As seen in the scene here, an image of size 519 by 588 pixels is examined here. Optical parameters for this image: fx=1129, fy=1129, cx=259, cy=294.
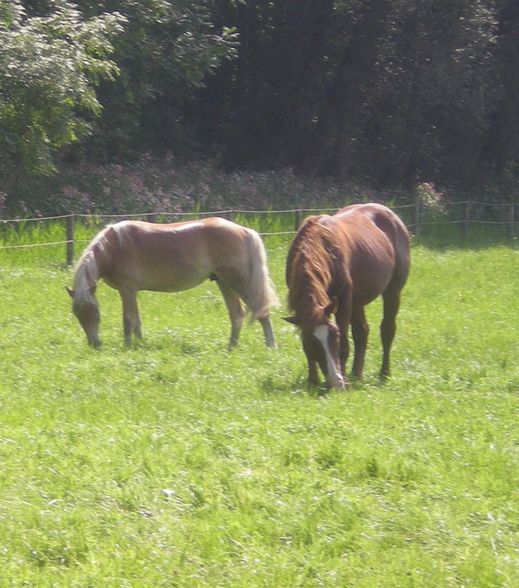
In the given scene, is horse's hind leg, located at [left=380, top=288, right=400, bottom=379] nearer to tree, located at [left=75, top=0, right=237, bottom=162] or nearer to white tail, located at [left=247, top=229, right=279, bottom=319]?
white tail, located at [left=247, top=229, right=279, bottom=319]

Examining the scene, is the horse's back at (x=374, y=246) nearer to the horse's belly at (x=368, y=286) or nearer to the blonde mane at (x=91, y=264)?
the horse's belly at (x=368, y=286)

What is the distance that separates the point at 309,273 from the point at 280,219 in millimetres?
14364

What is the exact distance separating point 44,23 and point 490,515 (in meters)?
16.8

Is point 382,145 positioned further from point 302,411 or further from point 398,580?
point 398,580

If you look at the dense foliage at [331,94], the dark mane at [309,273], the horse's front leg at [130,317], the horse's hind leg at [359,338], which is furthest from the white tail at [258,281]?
the dense foliage at [331,94]

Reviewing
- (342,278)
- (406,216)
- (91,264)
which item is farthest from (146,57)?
(342,278)

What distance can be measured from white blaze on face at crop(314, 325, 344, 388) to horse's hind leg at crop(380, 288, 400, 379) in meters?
1.62

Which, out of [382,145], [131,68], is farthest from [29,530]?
[382,145]

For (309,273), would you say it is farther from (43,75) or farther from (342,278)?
(43,75)

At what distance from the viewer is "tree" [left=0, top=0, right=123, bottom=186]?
19.0 meters

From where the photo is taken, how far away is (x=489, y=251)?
25047mm

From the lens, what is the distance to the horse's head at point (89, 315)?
11.9 m

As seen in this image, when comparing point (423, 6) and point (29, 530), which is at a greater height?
point (423, 6)

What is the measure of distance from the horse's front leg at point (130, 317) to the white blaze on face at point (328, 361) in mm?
3611
